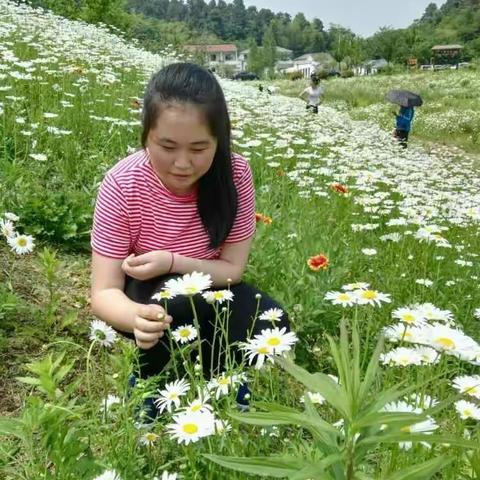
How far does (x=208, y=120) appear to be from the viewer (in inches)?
57.0

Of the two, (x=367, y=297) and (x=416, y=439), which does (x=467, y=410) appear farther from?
(x=416, y=439)

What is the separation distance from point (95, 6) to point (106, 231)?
55.0 ft

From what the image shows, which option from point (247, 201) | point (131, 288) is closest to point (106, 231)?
point (131, 288)

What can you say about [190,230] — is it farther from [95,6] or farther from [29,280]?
[95,6]

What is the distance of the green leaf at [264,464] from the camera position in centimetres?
64

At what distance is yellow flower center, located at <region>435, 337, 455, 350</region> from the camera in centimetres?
100

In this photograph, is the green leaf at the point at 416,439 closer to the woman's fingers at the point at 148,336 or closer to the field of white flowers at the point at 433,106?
the woman's fingers at the point at 148,336

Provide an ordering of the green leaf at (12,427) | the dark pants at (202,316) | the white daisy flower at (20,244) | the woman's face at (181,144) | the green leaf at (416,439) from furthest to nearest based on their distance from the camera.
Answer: the white daisy flower at (20,244)
the dark pants at (202,316)
the woman's face at (181,144)
the green leaf at (12,427)
the green leaf at (416,439)

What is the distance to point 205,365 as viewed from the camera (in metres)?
1.75

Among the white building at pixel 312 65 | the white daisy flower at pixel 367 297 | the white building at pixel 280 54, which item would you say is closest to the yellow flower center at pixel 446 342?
the white daisy flower at pixel 367 297

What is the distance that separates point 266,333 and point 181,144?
527 millimetres

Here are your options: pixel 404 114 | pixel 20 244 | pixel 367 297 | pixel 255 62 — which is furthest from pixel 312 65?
pixel 367 297

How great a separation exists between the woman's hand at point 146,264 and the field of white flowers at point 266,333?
0.68 ft

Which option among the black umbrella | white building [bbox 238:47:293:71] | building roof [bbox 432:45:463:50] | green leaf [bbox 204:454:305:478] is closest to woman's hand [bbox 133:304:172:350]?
green leaf [bbox 204:454:305:478]
